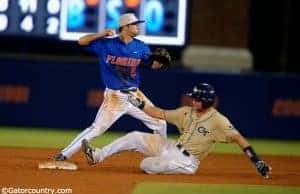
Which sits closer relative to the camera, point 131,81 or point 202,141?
point 202,141

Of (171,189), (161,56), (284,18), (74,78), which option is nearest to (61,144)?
(74,78)

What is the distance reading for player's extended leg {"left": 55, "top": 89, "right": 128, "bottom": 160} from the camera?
10.7 meters

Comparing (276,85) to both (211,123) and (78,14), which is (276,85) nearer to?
(78,14)

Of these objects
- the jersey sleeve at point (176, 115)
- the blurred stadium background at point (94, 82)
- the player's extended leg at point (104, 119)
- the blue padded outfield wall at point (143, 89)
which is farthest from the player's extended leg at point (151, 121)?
the blue padded outfield wall at point (143, 89)

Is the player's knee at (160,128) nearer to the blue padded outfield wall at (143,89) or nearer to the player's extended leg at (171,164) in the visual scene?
the player's extended leg at (171,164)

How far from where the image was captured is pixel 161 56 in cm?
Result: 1101

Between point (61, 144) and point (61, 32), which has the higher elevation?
point (61, 32)

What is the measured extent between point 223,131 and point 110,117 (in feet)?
4.90

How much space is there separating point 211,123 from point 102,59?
1766mm

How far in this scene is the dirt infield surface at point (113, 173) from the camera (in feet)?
30.1

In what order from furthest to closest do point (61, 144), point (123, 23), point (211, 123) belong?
point (61, 144) < point (123, 23) < point (211, 123)

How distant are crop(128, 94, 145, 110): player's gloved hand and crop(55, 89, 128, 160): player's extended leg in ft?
0.31

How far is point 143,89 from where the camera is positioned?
55.4ft

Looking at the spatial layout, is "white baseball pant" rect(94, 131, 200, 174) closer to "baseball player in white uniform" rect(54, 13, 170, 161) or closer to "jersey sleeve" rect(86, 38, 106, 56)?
"baseball player in white uniform" rect(54, 13, 170, 161)
